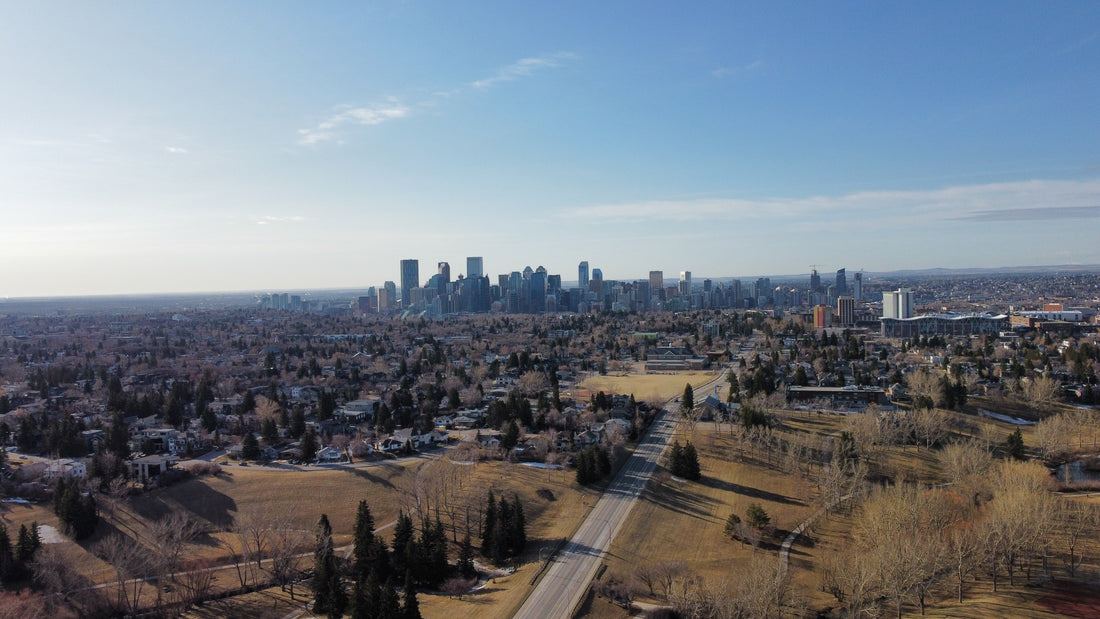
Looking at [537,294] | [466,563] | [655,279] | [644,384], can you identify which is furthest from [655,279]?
[466,563]

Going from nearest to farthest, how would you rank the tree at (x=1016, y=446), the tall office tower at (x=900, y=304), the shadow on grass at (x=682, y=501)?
1. the shadow on grass at (x=682, y=501)
2. the tree at (x=1016, y=446)
3. the tall office tower at (x=900, y=304)

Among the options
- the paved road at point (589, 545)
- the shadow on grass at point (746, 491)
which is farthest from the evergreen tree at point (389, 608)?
the shadow on grass at point (746, 491)

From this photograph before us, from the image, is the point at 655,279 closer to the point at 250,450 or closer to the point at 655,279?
the point at 655,279

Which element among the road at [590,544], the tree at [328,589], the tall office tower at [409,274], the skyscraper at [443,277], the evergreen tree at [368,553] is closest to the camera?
the tree at [328,589]

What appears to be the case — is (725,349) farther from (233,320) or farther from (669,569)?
(233,320)

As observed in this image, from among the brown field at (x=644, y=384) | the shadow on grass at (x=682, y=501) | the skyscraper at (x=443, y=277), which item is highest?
the skyscraper at (x=443, y=277)

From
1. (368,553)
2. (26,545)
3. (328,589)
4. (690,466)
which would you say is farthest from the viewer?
(690,466)

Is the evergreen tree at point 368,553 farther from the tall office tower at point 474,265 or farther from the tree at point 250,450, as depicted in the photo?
the tall office tower at point 474,265

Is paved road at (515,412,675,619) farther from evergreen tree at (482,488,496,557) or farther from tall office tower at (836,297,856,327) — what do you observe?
tall office tower at (836,297,856,327)

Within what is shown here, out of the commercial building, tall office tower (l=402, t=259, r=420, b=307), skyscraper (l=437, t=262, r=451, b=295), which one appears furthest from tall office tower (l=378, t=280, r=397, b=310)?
the commercial building
